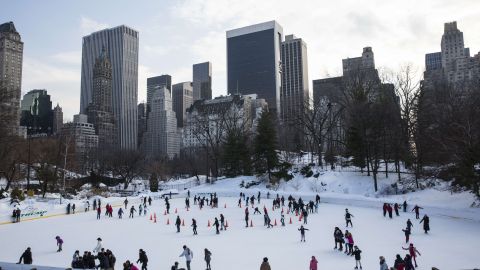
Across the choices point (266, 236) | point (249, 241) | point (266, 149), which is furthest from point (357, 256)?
point (266, 149)

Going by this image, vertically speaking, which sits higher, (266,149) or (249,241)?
(266,149)

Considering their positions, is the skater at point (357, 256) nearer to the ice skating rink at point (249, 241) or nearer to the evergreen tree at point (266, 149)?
the ice skating rink at point (249, 241)

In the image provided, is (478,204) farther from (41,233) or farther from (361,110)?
(41,233)

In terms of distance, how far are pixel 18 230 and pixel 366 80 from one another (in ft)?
155

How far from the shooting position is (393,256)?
16.5 m

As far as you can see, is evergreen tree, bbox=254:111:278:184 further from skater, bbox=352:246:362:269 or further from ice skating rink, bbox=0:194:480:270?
skater, bbox=352:246:362:269

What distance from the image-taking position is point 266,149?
51.9m

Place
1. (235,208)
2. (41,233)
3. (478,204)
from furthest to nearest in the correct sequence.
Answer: (235,208), (478,204), (41,233)

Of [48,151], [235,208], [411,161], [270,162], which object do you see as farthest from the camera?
[48,151]

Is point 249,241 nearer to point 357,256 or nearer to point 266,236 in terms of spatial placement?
point 266,236

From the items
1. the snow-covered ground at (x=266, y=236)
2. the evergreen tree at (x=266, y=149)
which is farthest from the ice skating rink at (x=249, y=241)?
the evergreen tree at (x=266, y=149)

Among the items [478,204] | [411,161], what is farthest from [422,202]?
[411,161]

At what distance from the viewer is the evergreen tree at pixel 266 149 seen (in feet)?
169

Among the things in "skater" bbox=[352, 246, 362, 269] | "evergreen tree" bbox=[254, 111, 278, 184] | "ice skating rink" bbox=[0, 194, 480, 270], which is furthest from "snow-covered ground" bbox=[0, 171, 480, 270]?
"evergreen tree" bbox=[254, 111, 278, 184]
